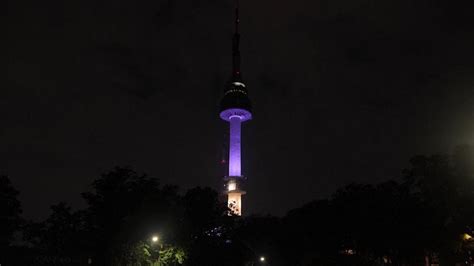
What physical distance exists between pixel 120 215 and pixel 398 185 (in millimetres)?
31550

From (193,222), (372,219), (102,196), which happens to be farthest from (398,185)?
(102,196)

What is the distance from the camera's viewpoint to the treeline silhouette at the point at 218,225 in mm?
39406

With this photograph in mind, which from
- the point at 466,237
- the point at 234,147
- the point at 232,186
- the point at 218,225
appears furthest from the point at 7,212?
the point at 234,147

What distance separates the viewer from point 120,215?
39062 mm

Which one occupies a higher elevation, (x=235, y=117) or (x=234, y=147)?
(x=235, y=117)

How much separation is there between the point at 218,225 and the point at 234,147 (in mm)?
107967

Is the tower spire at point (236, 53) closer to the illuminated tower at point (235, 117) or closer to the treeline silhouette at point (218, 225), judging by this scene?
the illuminated tower at point (235, 117)

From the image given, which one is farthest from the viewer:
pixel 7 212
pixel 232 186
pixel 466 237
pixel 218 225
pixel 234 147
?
pixel 234 147

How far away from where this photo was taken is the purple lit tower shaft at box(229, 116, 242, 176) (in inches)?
6467

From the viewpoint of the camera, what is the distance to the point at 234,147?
167250mm

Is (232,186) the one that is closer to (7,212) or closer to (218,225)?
(218,225)

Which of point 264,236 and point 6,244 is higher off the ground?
point 264,236

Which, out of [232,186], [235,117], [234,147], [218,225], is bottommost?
[218,225]

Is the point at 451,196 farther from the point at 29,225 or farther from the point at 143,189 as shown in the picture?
the point at 29,225
